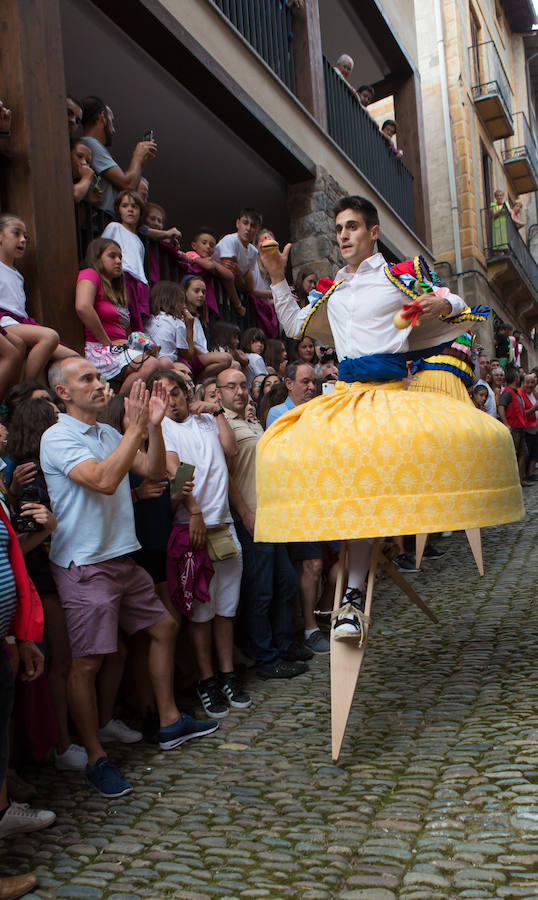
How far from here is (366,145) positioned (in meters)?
12.7

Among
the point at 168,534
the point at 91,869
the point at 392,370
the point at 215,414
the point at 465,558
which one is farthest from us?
the point at 465,558

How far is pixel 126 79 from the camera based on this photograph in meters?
8.04

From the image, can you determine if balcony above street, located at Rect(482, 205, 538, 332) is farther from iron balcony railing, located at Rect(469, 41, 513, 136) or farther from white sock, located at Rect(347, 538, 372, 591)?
white sock, located at Rect(347, 538, 372, 591)

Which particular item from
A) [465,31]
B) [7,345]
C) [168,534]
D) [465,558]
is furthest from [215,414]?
[465,31]

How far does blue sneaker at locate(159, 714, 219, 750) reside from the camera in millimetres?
3631

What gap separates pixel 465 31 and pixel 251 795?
64.1 feet

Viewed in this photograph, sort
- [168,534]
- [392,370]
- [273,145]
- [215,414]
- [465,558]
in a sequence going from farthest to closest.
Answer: [273,145] < [465,558] < [215,414] < [168,534] < [392,370]

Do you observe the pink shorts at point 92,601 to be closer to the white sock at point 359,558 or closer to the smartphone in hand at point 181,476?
the smartphone in hand at point 181,476

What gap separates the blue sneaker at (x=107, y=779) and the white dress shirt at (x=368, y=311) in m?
1.97

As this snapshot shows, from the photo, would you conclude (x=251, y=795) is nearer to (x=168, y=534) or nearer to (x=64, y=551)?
(x=64, y=551)

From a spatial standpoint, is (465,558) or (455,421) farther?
(465,558)

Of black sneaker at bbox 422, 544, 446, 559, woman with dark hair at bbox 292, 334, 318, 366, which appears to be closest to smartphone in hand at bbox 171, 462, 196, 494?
woman with dark hair at bbox 292, 334, 318, 366

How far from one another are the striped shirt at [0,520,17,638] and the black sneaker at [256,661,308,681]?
2295 millimetres

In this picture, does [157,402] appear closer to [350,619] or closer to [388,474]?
[388,474]
